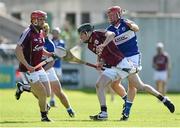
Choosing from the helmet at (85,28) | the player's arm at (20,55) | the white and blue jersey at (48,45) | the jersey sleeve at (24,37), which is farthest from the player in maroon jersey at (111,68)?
the white and blue jersey at (48,45)

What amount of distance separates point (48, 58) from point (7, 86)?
18.1m

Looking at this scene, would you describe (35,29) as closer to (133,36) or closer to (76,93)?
(133,36)

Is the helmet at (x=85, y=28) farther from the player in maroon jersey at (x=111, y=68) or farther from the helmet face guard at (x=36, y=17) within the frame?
the helmet face guard at (x=36, y=17)

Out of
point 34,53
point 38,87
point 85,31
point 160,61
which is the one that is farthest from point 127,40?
point 160,61

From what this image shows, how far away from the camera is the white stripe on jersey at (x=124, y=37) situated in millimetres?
19078

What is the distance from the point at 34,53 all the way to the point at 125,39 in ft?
6.53

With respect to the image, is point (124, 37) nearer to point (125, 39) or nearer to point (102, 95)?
point (125, 39)

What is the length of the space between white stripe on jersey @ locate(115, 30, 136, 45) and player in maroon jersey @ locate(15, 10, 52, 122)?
5.32ft

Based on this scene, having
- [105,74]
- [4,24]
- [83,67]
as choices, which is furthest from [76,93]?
[105,74]

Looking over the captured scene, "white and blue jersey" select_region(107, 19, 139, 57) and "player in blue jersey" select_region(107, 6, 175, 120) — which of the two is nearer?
"player in blue jersey" select_region(107, 6, 175, 120)

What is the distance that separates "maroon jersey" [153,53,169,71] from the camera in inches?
1277

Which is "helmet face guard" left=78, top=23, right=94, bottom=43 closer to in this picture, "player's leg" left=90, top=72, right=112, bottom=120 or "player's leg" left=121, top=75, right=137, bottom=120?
"player's leg" left=90, top=72, right=112, bottom=120

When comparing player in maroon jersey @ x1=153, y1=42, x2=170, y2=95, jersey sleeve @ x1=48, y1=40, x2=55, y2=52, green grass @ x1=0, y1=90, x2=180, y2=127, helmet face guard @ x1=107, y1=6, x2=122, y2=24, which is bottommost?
player in maroon jersey @ x1=153, y1=42, x2=170, y2=95

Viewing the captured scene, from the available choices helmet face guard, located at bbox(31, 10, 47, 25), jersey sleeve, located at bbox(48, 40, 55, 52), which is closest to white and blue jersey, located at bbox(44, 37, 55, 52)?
jersey sleeve, located at bbox(48, 40, 55, 52)
